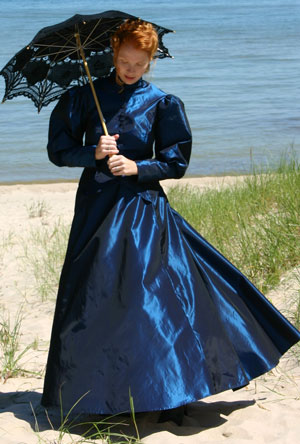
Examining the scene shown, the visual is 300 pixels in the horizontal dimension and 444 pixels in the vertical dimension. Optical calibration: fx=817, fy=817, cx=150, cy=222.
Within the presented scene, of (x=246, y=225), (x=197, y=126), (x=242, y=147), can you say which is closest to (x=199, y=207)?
(x=246, y=225)

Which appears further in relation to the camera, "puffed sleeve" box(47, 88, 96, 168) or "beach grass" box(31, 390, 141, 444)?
"puffed sleeve" box(47, 88, 96, 168)

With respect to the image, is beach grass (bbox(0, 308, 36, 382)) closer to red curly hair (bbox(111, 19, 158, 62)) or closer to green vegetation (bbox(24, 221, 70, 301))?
green vegetation (bbox(24, 221, 70, 301))

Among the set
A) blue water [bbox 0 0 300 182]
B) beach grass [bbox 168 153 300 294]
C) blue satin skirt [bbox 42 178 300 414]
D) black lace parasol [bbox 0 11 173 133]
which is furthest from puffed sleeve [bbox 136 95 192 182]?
blue water [bbox 0 0 300 182]

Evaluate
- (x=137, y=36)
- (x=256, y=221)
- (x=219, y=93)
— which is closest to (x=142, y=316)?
(x=137, y=36)

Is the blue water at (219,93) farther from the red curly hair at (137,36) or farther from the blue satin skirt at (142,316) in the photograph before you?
the blue satin skirt at (142,316)

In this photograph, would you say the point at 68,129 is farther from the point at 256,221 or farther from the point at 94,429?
the point at 256,221

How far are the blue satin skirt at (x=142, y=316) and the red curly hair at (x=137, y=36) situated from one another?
1.73 feet

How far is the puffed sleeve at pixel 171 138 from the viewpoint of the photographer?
3.22 m

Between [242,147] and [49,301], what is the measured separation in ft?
20.7

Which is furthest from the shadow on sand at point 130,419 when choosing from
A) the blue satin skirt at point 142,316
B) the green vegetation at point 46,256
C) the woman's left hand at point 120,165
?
the green vegetation at point 46,256

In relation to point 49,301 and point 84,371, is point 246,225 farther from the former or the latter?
point 84,371

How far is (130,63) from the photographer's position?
10.4 feet

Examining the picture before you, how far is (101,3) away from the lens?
1500 inches

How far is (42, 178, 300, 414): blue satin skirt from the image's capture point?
9.75 feet
